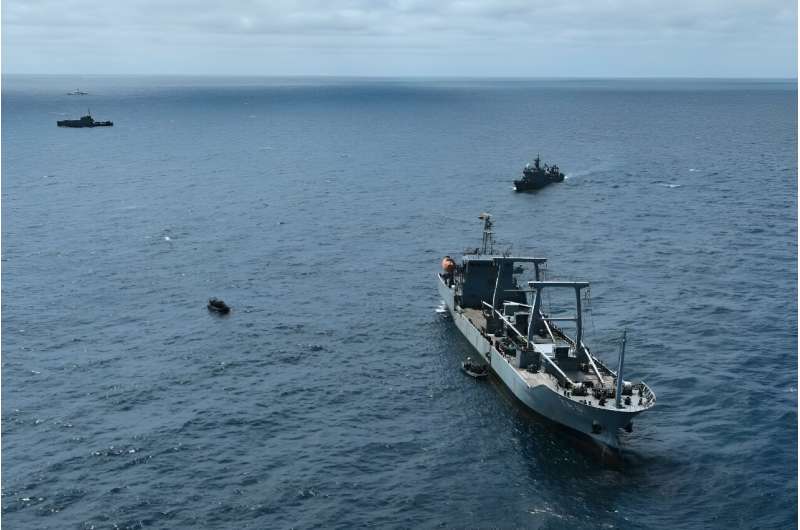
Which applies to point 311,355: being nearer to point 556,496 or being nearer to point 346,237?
point 556,496

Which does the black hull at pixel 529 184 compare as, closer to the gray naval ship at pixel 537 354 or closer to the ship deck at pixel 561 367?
the gray naval ship at pixel 537 354

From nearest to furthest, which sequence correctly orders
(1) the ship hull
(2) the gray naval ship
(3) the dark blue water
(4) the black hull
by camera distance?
(3) the dark blue water → (1) the ship hull → (2) the gray naval ship → (4) the black hull

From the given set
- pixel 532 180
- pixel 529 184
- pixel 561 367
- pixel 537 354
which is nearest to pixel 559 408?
pixel 561 367

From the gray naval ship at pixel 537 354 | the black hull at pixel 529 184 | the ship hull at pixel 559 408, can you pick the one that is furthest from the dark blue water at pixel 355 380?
the black hull at pixel 529 184

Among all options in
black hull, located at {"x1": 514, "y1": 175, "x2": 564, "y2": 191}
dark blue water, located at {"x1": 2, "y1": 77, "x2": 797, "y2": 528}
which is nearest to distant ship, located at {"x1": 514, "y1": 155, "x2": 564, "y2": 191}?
black hull, located at {"x1": 514, "y1": 175, "x2": 564, "y2": 191}

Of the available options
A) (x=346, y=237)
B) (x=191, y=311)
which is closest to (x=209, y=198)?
(x=346, y=237)

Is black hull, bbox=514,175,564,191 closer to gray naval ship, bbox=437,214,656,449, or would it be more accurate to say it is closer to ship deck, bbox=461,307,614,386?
gray naval ship, bbox=437,214,656,449

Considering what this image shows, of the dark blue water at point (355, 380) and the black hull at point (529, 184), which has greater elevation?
the black hull at point (529, 184)

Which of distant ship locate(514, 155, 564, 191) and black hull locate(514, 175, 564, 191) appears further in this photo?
Result: distant ship locate(514, 155, 564, 191)

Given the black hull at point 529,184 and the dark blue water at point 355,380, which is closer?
the dark blue water at point 355,380
